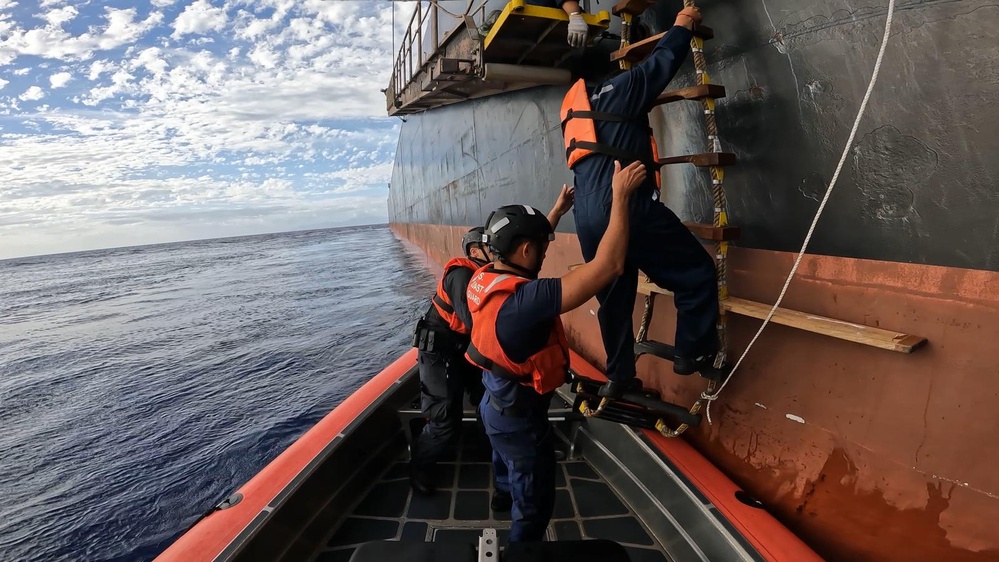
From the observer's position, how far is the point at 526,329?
81.3 inches

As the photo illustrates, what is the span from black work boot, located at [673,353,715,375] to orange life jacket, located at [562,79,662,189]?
0.97m

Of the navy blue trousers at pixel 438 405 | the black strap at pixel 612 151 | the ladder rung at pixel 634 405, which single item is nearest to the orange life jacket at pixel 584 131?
the black strap at pixel 612 151

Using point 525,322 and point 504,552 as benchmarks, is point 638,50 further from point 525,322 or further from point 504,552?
point 504,552

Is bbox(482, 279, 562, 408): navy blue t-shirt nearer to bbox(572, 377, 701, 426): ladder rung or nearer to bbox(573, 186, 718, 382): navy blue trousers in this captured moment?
bbox(573, 186, 718, 382): navy blue trousers

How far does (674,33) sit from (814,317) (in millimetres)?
1558

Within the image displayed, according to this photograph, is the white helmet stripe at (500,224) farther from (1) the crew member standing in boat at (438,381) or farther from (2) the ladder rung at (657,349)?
(2) the ladder rung at (657,349)

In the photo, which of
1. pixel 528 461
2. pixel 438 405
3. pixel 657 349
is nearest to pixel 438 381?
pixel 438 405

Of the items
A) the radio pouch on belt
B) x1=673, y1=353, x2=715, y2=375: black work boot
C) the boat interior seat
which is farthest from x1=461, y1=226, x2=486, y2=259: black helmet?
the boat interior seat

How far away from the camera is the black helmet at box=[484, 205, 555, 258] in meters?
2.21

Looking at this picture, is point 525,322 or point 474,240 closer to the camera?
point 525,322

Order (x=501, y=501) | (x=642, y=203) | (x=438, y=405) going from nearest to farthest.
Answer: (x=642, y=203) → (x=501, y=501) → (x=438, y=405)

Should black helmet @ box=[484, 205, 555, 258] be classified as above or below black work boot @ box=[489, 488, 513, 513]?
above

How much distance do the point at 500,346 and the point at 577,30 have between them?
2.23m

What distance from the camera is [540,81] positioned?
4.44m
